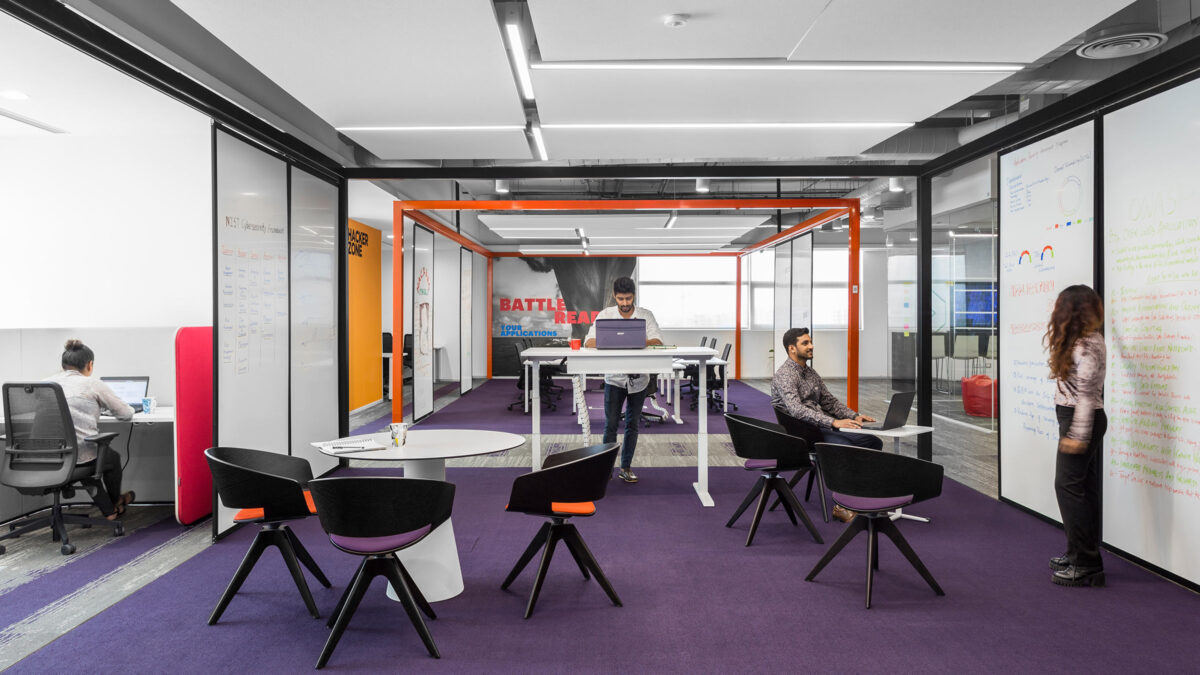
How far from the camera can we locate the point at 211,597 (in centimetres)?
332

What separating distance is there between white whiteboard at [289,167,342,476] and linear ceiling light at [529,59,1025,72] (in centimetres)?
277

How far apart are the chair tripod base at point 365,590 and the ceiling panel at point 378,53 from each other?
8.46ft

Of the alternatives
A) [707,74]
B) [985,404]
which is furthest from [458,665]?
[985,404]

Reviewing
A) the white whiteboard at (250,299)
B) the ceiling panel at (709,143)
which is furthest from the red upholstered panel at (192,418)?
the ceiling panel at (709,143)

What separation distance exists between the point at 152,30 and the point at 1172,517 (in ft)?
21.5

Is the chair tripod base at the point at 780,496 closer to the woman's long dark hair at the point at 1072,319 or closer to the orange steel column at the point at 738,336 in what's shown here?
the woman's long dark hair at the point at 1072,319

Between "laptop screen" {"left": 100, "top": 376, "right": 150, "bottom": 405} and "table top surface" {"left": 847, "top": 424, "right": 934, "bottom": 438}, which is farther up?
"laptop screen" {"left": 100, "top": 376, "right": 150, "bottom": 405}

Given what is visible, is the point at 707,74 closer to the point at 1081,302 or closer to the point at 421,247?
the point at 1081,302

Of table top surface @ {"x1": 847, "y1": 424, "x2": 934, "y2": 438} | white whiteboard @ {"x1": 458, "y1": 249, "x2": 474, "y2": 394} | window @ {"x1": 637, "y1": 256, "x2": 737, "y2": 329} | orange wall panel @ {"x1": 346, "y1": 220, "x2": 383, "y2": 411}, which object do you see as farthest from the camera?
window @ {"x1": 637, "y1": 256, "x2": 737, "y2": 329}

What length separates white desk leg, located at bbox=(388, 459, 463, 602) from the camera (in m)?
3.26

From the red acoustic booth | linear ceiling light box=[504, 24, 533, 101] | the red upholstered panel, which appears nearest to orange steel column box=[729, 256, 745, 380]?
the red acoustic booth

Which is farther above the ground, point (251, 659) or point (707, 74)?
point (707, 74)

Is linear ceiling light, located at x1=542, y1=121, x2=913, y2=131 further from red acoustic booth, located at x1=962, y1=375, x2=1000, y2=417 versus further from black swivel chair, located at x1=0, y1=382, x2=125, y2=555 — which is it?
red acoustic booth, located at x1=962, y1=375, x2=1000, y2=417

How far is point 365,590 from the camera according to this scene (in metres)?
2.79
